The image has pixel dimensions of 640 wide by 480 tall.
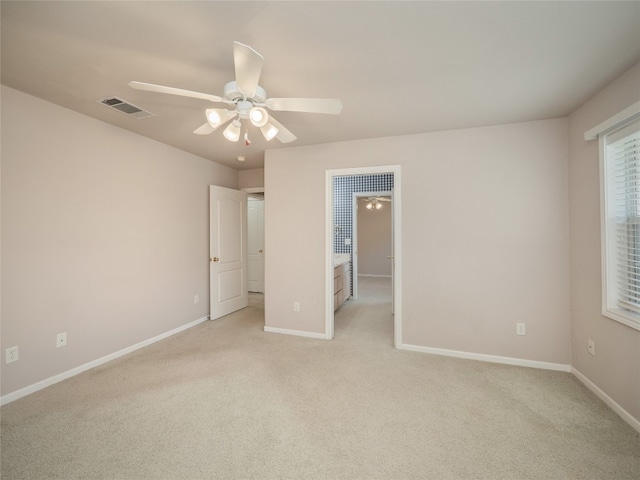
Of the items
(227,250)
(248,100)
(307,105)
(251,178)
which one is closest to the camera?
(307,105)

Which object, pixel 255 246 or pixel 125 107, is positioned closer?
pixel 125 107

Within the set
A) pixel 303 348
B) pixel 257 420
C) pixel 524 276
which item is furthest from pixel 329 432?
pixel 524 276

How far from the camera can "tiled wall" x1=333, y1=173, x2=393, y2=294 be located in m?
5.21

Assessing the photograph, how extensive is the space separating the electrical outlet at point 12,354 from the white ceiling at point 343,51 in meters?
1.80

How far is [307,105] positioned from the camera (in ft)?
5.41

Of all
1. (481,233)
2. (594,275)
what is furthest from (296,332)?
(594,275)

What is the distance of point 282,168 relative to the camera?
3646 millimetres

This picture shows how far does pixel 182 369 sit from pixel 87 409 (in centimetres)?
74

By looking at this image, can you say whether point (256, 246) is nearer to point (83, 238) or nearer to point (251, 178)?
point (251, 178)

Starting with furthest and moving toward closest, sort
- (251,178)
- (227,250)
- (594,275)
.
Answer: (251,178)
(227,250)
(594,275)

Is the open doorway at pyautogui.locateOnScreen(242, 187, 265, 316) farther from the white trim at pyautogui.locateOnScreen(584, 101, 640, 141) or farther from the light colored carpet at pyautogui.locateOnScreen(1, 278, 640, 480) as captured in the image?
the white trim at pyautogui.locateOnScreen(584, 101, 640, 141)

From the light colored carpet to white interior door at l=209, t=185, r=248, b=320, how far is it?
4.81 ft

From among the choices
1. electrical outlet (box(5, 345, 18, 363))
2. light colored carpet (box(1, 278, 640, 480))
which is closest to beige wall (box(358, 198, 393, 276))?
light colored carpet (box(1, 278, 640, 480))

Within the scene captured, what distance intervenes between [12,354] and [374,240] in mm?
7816
